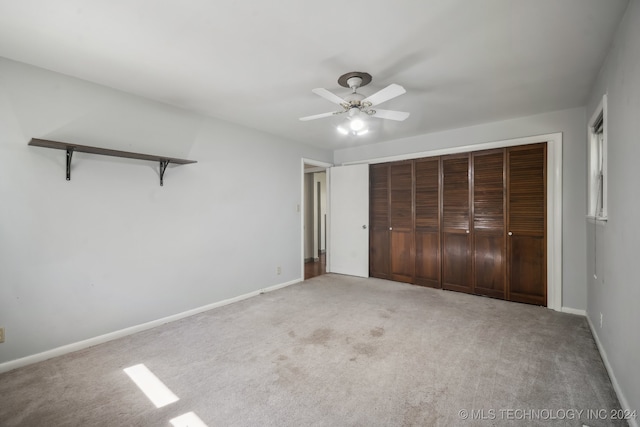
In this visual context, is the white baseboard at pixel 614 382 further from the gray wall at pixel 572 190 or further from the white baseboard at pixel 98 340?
the white baseboard at pixel 98 340

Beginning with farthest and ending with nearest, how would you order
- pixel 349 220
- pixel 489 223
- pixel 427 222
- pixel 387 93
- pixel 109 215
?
pixel 349 220 → pixel 427 222 → pixel 489 223 → pixel 109 215 → pixel 387 93

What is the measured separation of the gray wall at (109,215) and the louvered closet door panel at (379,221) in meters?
2.03

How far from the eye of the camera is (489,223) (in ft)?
12.6

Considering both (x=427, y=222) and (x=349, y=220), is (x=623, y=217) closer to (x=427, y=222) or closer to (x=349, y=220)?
(x=427, y=222)

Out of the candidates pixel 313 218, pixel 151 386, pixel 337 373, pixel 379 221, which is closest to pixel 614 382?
pixel 337 373

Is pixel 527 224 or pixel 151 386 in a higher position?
pixel 527 224

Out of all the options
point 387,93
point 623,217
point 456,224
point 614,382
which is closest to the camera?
point 623,217

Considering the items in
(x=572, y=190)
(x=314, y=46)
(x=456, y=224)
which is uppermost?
(x=314, y=46)

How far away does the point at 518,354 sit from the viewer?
2357 mm

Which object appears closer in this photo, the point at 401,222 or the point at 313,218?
the point at 401,222

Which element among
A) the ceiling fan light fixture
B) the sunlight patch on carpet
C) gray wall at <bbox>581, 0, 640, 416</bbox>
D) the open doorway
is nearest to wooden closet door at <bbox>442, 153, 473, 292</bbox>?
gray wall at <bbox>581, 0, 640, 416</bbox>

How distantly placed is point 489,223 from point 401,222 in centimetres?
125

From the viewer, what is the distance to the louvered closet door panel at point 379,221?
4840mm

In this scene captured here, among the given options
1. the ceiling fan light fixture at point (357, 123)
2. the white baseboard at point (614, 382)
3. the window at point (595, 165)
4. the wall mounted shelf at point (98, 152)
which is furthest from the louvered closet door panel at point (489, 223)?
the wall mounted shelf at point (98, 152)
